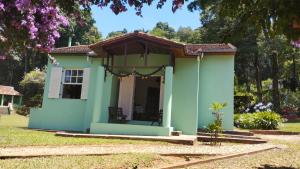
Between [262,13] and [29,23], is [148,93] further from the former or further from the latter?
[262,13]

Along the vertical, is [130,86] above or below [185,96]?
above

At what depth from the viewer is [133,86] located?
17656mm

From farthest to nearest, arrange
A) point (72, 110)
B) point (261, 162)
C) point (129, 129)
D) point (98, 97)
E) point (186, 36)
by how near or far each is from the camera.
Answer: point (186, 36)
point (72, 110)
point (98, 97)
point (129, 129)
point (261, 162)

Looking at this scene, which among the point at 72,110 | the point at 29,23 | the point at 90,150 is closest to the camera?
the point at 29,23

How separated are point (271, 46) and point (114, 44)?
19373 mm

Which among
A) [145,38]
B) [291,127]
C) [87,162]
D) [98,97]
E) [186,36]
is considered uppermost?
[186,36]

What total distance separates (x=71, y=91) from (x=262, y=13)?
52.9ft

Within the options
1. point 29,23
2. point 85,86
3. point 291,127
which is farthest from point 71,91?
point 291,127

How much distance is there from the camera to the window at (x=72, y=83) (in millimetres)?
18562

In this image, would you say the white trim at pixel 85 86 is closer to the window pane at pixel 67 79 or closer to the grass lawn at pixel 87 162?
the window pane at pixel 67 79

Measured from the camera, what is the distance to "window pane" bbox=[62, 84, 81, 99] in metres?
18.7

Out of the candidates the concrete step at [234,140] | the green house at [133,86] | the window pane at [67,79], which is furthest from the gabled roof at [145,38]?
the concrete step at [234,140]

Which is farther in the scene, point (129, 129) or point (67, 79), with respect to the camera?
point (67, 79)

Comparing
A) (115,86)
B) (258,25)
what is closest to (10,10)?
(258,25)
